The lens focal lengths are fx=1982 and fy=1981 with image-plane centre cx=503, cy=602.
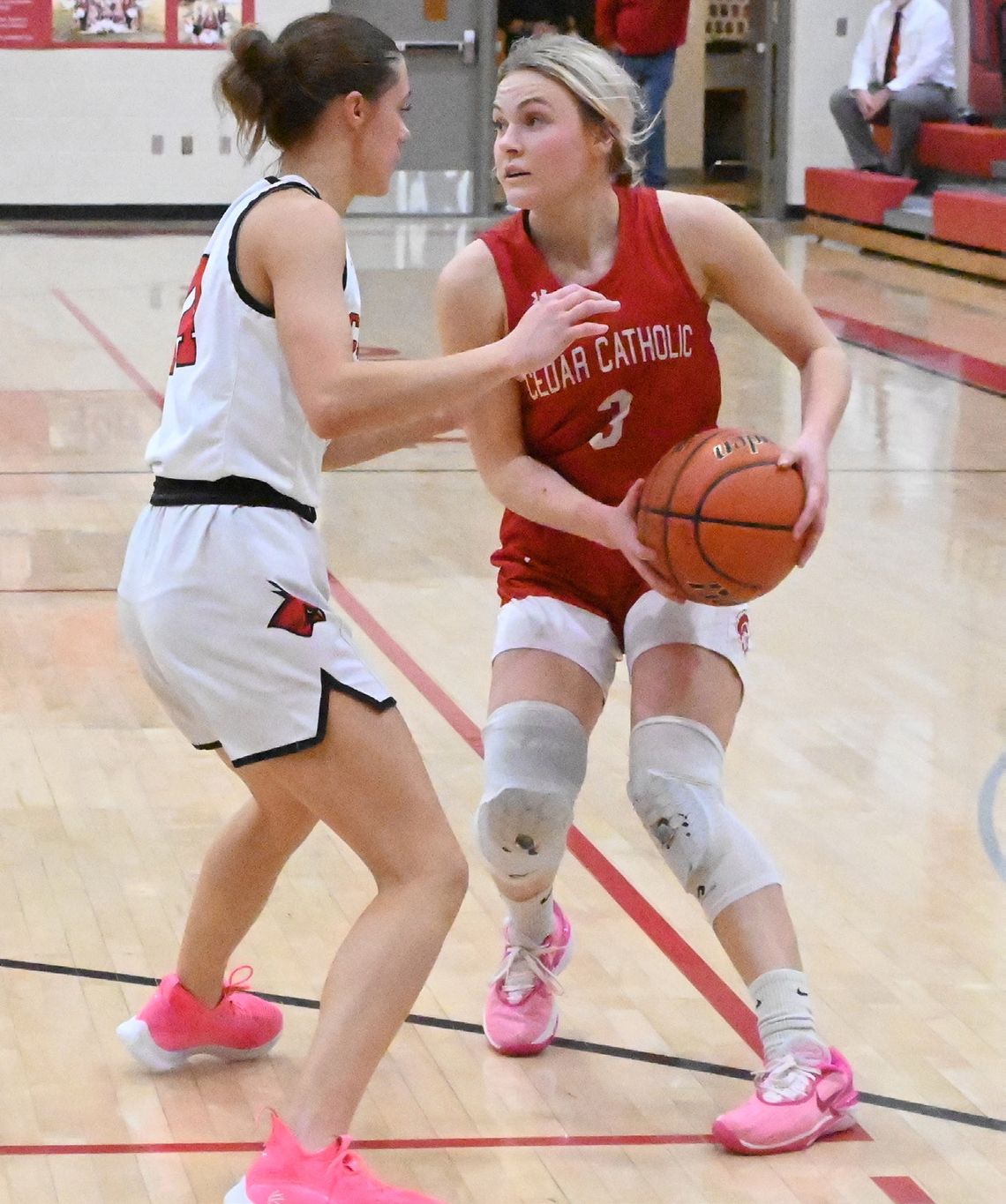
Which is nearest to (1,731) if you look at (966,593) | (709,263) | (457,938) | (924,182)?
(457,938)

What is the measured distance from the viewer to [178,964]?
9.64ft

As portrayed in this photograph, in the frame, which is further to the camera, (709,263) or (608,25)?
(608,25)

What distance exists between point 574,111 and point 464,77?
13.6 metres

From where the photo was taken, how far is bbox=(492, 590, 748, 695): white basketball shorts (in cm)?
289

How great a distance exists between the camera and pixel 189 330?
2.51 m

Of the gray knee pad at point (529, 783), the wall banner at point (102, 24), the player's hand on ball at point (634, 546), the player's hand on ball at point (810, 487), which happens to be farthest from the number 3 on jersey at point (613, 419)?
the wall banner at point (102, 24)

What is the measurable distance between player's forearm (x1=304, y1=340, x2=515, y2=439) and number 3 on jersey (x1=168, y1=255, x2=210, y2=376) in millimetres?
239

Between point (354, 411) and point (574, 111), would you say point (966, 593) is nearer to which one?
point (574, 111)

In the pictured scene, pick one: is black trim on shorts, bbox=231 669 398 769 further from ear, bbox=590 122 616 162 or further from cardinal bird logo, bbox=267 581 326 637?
ear, bbox=590 122 616 162

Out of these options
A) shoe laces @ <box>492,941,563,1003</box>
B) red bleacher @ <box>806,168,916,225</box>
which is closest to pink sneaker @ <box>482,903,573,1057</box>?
shoe laces @ <box>492,941,563,1003</box>

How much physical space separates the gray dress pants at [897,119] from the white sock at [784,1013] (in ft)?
39.9

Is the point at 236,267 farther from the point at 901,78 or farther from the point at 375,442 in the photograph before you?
the point at 901,78

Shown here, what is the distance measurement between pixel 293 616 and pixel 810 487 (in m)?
0.77

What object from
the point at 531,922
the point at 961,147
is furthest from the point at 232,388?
the point at 961,147
